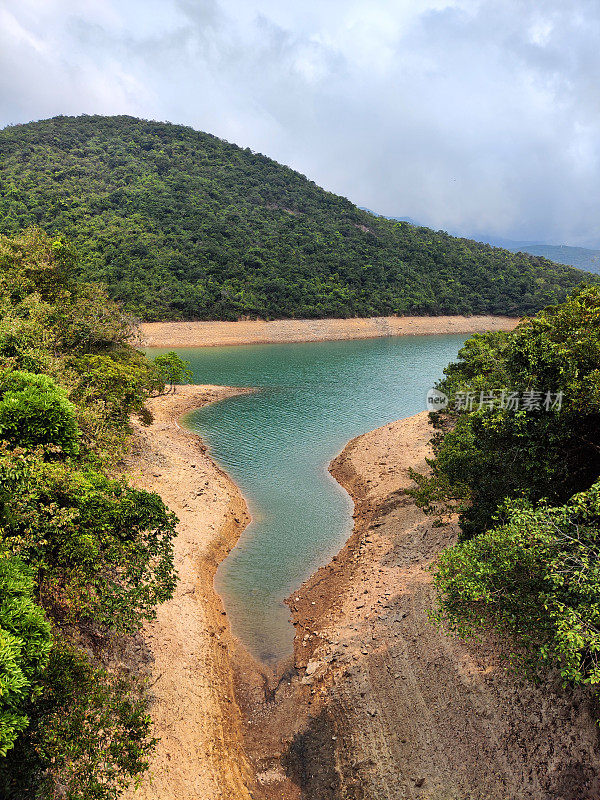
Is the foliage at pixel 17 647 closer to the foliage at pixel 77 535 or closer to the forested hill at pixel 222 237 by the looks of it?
the foliage at pixel 77 535

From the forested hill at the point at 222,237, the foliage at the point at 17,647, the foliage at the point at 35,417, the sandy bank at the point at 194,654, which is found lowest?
the sandy bank at the point at 194,654

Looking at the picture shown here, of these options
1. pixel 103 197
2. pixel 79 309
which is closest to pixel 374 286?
pixel 103 197

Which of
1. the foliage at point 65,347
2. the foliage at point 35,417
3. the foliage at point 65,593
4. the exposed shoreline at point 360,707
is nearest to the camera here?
the foliage at point 65,593

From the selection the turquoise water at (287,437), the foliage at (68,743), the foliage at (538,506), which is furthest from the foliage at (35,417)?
the turquoise water at (287,437)

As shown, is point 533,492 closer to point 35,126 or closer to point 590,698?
point 590,698

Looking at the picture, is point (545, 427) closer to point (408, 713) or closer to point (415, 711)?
point (415, 711)

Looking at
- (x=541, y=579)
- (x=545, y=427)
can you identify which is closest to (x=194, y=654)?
(x=541, y=579)

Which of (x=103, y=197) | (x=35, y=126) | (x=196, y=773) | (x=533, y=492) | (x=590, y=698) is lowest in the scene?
(x=196, y=773)
